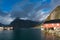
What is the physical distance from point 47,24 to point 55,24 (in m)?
9.67

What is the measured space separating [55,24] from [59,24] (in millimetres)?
3555

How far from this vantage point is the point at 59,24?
15362 cm

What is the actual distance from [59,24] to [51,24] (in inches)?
300

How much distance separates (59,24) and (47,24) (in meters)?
13.1

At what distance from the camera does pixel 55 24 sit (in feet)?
511

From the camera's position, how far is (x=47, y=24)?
163 meters

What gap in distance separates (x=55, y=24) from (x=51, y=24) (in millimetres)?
4101

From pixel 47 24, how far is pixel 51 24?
5654 mm

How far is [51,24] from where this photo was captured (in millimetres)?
158500
